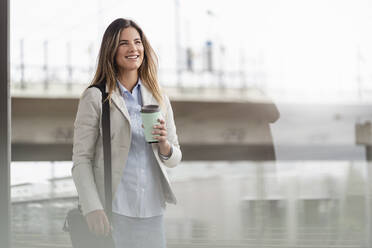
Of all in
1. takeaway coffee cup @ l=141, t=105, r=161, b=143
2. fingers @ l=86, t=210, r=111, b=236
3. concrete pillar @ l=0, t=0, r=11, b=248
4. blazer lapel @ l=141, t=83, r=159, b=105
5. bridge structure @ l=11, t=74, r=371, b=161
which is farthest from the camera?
bridge structure @ l=11, t=74, r=371, b=161

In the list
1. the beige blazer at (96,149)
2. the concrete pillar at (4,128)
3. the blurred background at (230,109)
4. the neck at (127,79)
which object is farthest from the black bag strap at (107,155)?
the blurred background at (230,109)

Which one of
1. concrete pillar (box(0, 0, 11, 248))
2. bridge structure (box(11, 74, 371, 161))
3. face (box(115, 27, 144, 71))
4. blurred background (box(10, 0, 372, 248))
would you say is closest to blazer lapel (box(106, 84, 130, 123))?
face (box(115, 27, 144, 71))

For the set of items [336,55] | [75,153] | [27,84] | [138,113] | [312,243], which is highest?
[336,55]

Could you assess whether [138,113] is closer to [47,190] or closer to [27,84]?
[47,190]

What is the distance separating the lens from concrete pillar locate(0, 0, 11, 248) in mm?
2473

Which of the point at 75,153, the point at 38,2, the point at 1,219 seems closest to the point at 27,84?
the point at 38,2

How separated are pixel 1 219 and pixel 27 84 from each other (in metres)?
1.40

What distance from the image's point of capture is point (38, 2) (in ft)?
10.6

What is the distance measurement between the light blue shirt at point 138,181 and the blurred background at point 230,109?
2.72 ft

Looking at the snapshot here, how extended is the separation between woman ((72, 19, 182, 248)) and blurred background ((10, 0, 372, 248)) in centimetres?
76

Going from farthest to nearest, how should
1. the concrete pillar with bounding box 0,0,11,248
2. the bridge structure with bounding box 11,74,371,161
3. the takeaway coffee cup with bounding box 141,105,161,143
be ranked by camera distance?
1. the bridge structure with bounding box 11,74,371,161
2. the concrete pillar with bounding box 0,0,11,248
3. the takeaway coffee cup with bounding box 141,105,161,143

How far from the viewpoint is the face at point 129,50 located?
2.24 metres

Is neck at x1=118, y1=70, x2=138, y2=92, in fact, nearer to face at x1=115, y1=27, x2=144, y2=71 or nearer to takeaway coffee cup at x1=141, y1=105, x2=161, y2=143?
face at x1=115, y1=27, x2=144, y2=71

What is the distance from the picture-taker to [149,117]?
199cm
